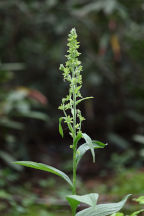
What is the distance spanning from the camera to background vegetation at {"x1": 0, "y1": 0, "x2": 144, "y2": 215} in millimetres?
6351

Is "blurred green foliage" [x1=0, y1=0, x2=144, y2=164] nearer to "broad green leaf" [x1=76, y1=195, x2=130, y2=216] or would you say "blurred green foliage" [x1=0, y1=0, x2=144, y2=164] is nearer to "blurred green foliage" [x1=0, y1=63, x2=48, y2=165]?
"blurred green foliage" [x1=0, y1=63, x2=48, y2=165]

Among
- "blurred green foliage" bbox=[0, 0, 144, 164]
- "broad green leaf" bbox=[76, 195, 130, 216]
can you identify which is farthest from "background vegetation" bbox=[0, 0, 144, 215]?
"broad green leaf" bbox=[76, 195, 130, 216]

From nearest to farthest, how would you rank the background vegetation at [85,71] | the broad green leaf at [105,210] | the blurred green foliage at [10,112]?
the broad green leaf at [105,210], the blurred green foliage at [10,112], the background vegetation at [85,71]

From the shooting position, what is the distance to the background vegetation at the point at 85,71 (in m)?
6.35

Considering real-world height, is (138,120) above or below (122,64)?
below

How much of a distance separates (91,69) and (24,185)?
3803 mm

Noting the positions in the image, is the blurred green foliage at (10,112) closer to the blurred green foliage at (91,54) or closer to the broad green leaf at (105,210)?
the blurred green foliage at (91,54)

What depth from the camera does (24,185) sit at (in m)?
4.80

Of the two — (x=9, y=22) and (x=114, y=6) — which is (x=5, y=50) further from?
(x=114, y=6)

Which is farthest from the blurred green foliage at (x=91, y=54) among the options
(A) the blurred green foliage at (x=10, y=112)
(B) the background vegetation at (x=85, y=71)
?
(A) the blurred green foliage at (x=10, y=112)

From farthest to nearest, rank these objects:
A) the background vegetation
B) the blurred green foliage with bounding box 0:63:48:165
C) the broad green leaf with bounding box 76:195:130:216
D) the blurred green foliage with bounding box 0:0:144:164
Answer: the blurred green foliage with bounding box 0:0:144:164
the background vegetation
the blurred green foliage with bounding box 0:63:48:165
the broad green leaf with bounding box 76:195:130:216

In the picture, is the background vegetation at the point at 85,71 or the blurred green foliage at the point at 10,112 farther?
the background vegetation at the point at 85,71

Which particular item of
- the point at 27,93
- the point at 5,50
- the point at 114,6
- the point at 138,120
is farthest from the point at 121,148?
the point at 5,50

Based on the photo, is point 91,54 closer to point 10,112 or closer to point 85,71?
point 85,71
